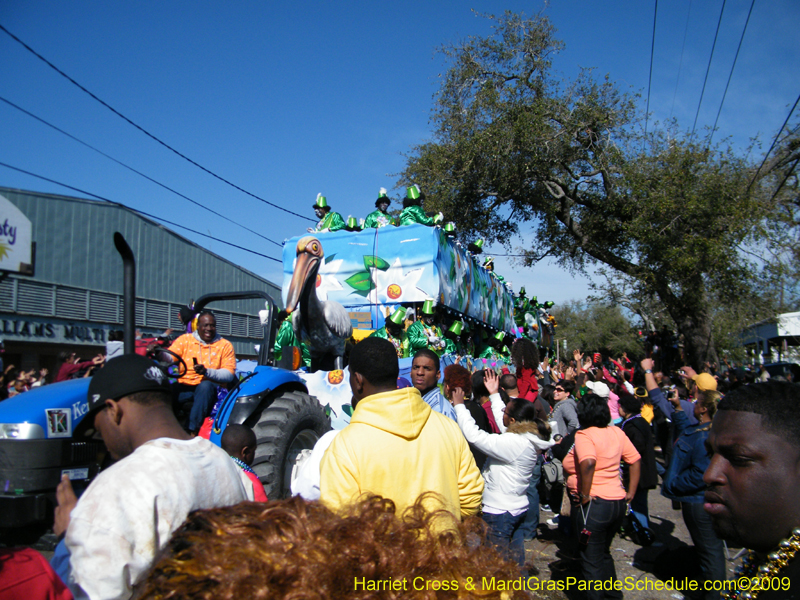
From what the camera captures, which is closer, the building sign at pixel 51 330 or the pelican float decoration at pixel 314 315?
the pelican float decoration at pixel 314 315

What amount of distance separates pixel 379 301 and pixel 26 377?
8.31 m

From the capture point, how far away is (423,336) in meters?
7.21

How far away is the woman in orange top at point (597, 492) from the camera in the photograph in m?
3.91

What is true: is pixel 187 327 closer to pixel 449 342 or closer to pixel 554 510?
pixel 449 342

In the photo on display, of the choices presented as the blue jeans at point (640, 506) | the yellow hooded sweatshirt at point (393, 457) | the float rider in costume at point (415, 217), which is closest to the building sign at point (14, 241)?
the float rider in costume at point (415, 217)

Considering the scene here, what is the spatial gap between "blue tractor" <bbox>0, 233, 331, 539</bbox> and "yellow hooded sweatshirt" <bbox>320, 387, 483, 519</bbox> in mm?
2093

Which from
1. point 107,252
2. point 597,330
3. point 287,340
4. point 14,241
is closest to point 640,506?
point 287,340

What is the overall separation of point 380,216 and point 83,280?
13.6 meters

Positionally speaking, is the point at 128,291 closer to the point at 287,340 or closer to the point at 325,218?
the point at 287,340

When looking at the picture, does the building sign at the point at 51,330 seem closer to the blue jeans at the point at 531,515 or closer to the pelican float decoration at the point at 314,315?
the pelican float decoration at the point at 314,315

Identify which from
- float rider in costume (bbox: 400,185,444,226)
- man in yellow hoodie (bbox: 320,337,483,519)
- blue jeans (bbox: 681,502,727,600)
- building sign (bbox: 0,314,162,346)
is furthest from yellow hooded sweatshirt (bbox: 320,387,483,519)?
building sign (bbox: 0,314,162,346)

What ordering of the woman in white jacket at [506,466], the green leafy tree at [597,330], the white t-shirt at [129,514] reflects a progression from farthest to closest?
1. the green leafy tree at [597,330]
2. the woman in white jacket at [506,466]
3. the white t-shirt at [129,514]

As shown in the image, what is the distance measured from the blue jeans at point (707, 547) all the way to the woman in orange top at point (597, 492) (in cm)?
50

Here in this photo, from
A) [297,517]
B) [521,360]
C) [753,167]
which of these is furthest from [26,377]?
[753,167]
